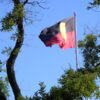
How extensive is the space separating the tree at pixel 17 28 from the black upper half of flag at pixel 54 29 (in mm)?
1243

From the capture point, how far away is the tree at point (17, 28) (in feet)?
102

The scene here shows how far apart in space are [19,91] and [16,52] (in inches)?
81.1

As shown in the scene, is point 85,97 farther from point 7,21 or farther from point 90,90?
point 7,21

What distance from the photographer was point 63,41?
31.5 meters

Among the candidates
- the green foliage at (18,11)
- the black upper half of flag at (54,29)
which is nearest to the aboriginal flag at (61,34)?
the black upper half of flag at (54,29)

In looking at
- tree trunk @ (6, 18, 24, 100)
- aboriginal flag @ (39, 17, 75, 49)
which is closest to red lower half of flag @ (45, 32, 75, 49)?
aboriginal flag @ (39, 17, 75, 49)

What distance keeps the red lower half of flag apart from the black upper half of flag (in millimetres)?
247

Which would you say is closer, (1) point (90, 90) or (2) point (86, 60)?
(1) point (90, 90)

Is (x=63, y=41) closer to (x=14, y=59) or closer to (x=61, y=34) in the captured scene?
(x=61, y=34)

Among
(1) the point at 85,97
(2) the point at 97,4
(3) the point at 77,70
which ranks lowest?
(1) the point at 85,97

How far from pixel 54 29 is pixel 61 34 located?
1.91 feet

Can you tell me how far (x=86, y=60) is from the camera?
34000 millimetres

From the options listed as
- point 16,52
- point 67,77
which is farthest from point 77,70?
point 16,52

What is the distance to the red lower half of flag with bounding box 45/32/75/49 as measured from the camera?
31.4 meters
